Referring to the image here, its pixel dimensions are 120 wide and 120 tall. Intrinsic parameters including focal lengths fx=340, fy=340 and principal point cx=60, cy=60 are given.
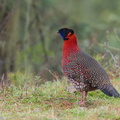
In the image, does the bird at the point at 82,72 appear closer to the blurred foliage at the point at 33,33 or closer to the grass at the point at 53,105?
the grass at the point at 53,105

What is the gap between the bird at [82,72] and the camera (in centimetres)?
604

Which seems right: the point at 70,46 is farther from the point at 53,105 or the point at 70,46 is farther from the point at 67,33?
the point at 53,105

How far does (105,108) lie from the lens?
17.9 feet

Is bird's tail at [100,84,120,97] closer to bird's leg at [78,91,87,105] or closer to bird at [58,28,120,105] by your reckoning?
bird at [58,28,120,105]

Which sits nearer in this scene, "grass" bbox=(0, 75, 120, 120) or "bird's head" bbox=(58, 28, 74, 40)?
A: "grass" bbox=(0, 75, 120, 120)

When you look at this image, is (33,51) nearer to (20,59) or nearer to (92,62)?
(20,59)

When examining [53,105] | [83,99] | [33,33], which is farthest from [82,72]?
[33,33]

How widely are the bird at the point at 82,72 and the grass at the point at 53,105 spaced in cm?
25

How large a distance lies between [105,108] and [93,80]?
75 cm

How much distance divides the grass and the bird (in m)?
0.25

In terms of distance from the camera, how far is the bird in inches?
238

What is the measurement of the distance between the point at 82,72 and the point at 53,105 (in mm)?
787

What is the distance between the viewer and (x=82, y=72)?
6.08 metres

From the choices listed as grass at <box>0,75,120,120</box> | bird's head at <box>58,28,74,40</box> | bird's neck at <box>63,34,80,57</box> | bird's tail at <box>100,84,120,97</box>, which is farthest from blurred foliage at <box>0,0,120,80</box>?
bird's tail at <box>100,84,120,97</box>
